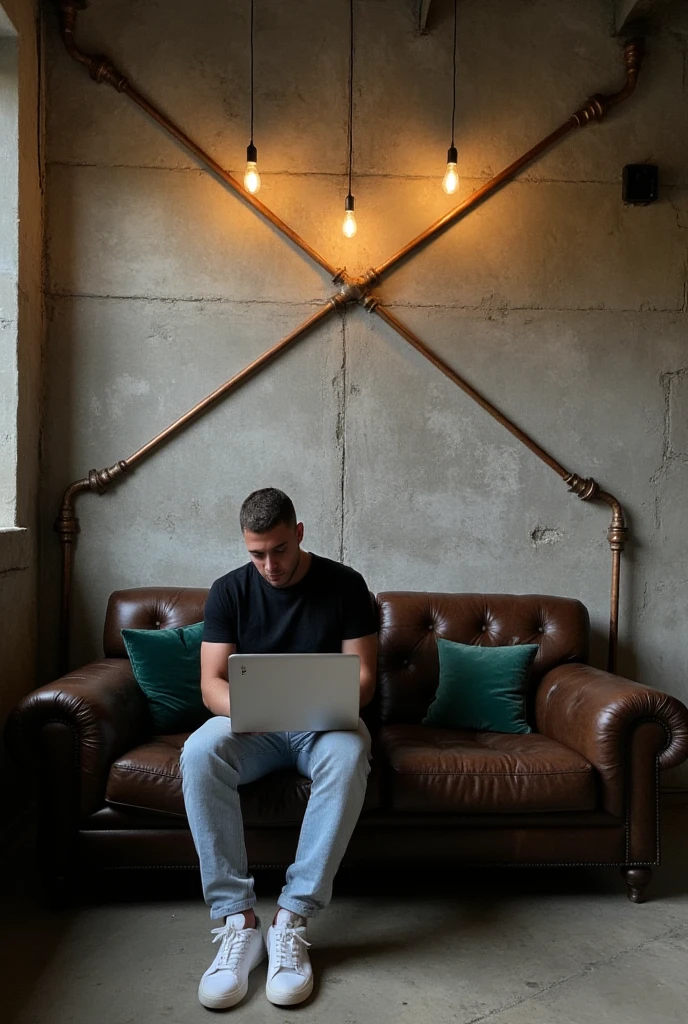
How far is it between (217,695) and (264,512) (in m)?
0.53

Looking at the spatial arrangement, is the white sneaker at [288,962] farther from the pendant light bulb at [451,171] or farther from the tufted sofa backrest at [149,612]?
the pendant light bulb at [451,171]

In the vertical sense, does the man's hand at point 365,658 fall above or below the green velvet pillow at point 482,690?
above

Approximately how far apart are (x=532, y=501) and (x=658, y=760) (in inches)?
48.8

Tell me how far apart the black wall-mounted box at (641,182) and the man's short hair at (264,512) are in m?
2.11

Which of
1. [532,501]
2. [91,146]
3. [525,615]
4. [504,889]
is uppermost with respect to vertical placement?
[91,146]

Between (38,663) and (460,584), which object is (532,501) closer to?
(460,584)

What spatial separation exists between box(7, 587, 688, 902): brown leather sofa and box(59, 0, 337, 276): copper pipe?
179cm

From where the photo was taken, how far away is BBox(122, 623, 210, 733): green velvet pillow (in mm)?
2740

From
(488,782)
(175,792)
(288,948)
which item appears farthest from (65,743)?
(488,782)

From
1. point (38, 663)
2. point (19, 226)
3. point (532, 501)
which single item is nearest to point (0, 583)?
point (38, 663)

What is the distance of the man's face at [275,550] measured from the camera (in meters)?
2.27

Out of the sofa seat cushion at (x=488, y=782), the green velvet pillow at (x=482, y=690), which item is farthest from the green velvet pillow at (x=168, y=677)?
the green velvet pillow at (x=482, y=690)

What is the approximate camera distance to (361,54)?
134 inches

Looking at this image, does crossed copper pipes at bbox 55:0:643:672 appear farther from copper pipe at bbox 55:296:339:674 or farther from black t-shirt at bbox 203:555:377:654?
black t-shirt at bbox 203:555:377:654
